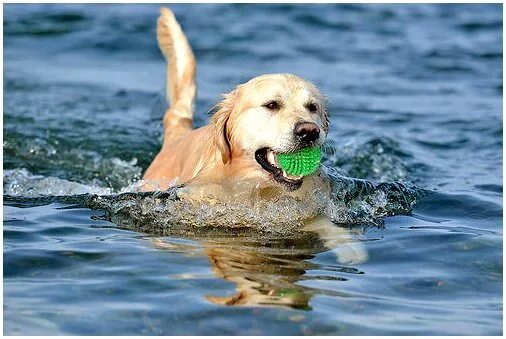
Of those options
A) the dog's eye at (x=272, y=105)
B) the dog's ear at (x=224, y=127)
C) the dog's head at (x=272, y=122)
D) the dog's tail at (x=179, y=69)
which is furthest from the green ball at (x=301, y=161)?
the dog's tail at (x=179, y=69)

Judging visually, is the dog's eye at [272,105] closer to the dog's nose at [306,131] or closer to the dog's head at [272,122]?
the dog's head at [272,122]

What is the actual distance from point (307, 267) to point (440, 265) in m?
0.78

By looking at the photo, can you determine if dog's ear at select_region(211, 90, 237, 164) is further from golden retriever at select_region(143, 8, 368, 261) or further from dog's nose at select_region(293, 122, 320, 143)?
dog's nose at select_region(293, 122, 320, 143)

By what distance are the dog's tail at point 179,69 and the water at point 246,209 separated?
698 millimetres

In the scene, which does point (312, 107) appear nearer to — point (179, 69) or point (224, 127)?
point (224, 127)

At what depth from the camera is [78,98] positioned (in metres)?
11.0

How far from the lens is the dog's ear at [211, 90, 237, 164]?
6.46 meters

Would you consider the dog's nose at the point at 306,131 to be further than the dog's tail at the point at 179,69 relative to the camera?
No

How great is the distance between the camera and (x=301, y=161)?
20.0 feet

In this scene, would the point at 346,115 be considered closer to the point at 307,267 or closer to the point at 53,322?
the point at 307,267

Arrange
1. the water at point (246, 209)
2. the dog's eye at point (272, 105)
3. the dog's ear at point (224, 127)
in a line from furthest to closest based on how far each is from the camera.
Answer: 1. the dog's ear at point (224, 127)
2. the dog's eye at point (272, 105)
3. the water at point (246, 209)

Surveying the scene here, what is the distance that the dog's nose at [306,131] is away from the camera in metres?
5.96

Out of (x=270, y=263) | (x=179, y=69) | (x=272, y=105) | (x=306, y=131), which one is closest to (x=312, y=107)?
(x=272, y=105)

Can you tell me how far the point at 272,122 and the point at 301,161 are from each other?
31cm
